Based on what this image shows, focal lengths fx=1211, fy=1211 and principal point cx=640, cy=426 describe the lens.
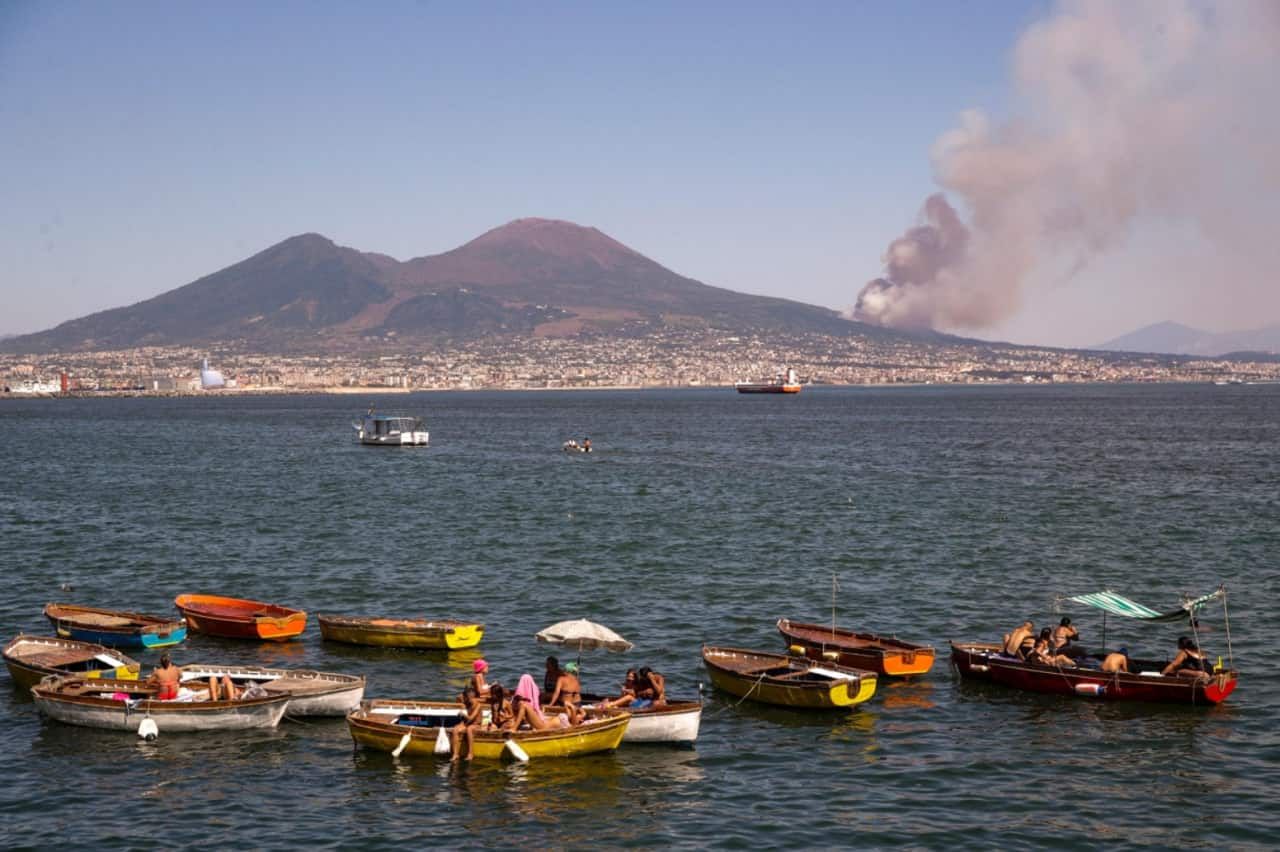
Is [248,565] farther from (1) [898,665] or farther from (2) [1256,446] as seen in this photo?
(2) [1256,446]

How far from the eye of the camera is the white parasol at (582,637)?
106 feet

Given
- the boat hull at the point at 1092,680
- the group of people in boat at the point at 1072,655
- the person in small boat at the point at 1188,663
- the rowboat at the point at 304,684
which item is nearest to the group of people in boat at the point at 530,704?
the rowboat at the point at 304,684

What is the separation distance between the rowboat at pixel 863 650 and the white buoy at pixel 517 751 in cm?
1082

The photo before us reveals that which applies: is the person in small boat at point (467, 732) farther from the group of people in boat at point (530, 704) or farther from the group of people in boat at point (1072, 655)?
the group of people in boat at point (1072, 655)

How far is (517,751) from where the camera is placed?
27.5 m

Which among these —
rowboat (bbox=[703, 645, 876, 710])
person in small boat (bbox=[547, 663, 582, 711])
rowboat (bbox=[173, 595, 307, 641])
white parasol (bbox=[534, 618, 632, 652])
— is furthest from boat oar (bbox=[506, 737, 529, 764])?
rowboat (bbox=[173, 595, 307, 641])

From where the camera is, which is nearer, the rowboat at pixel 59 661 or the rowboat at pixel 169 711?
the rowboat at pixel 169 711

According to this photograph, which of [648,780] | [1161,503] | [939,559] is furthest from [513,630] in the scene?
[1161,503]

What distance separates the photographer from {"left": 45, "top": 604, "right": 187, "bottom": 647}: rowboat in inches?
1511

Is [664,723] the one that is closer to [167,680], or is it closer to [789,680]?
[789,680]

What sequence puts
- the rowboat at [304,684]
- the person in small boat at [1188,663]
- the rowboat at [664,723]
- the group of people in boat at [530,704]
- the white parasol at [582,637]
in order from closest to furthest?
the group of people in boat at [530,704]
the rowboat at [664,723]
the rowboat at [304,684]
the person in small boat at [1188,663]
the white parasol at [582,637]

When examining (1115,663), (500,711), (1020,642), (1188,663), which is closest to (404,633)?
(500,711)

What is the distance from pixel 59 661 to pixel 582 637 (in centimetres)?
1476

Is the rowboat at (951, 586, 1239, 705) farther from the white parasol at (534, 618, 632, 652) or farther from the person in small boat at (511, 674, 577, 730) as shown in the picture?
the person in small boat at (511, 674, 577, 730)
